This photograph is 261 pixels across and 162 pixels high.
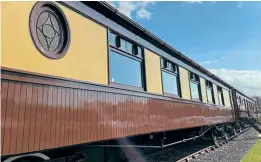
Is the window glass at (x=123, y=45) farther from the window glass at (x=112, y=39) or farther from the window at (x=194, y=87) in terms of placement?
the window at (x=194, y=87)

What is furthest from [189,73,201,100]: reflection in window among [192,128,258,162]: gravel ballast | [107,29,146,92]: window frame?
[107,29,146,92]: window frame

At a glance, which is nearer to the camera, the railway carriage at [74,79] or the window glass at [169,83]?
the railway carriage at [74,79]

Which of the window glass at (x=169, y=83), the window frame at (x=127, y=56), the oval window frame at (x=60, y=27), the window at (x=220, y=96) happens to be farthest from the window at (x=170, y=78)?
the window at (x=220, y=96)

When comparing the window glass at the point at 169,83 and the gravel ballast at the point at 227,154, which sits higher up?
the window glass at the point at 169,83

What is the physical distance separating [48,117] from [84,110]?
2.34ft

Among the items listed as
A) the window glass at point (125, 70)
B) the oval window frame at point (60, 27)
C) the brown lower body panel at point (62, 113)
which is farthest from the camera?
the window glass at point (125, 70)

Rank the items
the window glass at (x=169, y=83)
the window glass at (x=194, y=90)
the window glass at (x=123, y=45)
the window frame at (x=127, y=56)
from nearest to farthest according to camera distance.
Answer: the window frame at (x=127, y=56) → the window glass at (x=123, y=45) → the window glass at (x=169, y=83) → the window glass at (x=194, y=90)

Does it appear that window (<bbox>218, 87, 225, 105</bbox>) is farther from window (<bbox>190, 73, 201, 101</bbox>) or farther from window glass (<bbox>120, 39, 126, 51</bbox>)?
window glass (<bbox>120, 39, 126, 51</bbox>)

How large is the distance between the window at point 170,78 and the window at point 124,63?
1442 mm

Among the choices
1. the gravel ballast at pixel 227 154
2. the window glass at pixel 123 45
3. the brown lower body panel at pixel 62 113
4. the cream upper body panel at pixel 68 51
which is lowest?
the gravel ballast at pixel 227 154

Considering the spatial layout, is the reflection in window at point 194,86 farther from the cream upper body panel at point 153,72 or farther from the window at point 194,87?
the cream upper body panel at point 153,72

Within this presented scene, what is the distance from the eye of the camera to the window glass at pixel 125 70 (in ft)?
15.8

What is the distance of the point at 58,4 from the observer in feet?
11.9

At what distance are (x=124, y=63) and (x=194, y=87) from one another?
5304 millimetres
